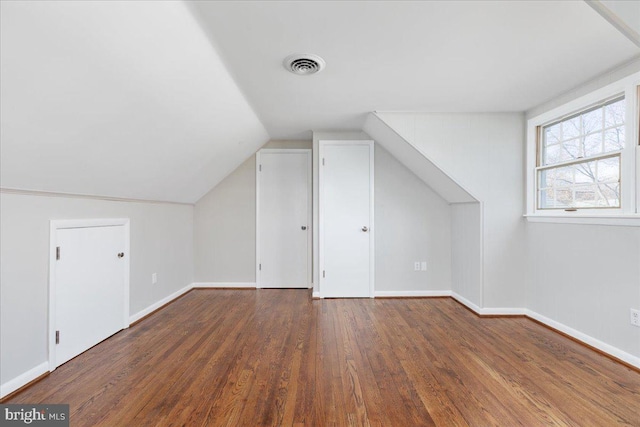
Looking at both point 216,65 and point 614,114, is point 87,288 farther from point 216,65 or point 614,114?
point 614,114

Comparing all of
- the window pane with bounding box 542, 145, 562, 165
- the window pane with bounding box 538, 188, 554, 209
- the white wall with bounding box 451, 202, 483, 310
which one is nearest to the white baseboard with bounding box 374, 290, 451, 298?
the white wall with bounding box 451, 202, 483, 310

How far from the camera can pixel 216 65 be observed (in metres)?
2.03

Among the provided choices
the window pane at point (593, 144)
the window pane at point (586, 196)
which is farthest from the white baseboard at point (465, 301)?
the window pane at point (593, 144)

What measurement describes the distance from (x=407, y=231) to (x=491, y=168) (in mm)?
1197

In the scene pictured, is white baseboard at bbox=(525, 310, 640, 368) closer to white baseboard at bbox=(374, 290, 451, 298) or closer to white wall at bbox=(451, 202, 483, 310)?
white wall at bbox=(451, 202, 483, 310)

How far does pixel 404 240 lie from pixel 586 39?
8.30 ft

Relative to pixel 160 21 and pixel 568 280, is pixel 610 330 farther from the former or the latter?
pixel 160 21

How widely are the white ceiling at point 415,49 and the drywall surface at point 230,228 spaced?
1.66 meters

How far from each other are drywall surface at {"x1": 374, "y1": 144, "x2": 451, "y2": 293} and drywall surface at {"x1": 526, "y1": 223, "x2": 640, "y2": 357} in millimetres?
1007

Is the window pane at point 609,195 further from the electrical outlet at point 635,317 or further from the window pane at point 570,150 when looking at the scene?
the electrical outlet at point 635,317

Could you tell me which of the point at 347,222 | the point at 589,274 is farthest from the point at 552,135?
the point at 347,222

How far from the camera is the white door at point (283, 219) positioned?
428cm

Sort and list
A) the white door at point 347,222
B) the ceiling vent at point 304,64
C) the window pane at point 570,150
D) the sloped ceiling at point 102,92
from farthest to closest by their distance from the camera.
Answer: the white door at point 347,222
the window pane at point 570,150
the ceiling vent at point 304,64
the sloped ceiling at point 102,92

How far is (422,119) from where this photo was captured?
316cm
